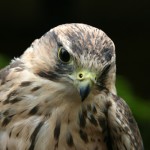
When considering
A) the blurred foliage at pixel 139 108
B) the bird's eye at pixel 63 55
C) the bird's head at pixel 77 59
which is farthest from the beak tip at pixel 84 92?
the blurred foliage at pixel 139 108

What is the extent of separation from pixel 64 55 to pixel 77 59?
114 mm

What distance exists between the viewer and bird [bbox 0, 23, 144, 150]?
13.5ft

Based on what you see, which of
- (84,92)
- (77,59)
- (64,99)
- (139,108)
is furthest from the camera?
(139,108)

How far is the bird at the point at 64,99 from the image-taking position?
4117mm

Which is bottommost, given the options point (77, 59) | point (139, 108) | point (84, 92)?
point (84, 92)

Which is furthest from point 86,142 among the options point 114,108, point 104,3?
point 104,3

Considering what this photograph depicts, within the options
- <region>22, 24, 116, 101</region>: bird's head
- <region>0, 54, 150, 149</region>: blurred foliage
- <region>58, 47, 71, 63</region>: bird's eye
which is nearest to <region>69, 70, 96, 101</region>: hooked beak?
<region>22, 24, 116, 101</region>: bird's head

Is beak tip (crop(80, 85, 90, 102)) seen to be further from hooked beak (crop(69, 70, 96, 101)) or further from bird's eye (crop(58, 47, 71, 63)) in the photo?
bird's eye (crop(58, 47, 71, 63))

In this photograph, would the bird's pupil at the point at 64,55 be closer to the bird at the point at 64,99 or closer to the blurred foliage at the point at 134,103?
the bird at the point at 64,99

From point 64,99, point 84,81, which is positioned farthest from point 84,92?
point 64,99

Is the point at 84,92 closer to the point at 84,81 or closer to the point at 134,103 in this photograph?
the point at 84,81

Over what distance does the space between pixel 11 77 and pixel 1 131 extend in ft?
1.06

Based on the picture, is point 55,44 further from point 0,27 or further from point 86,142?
point 0,27

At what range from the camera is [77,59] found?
4.05 meters
